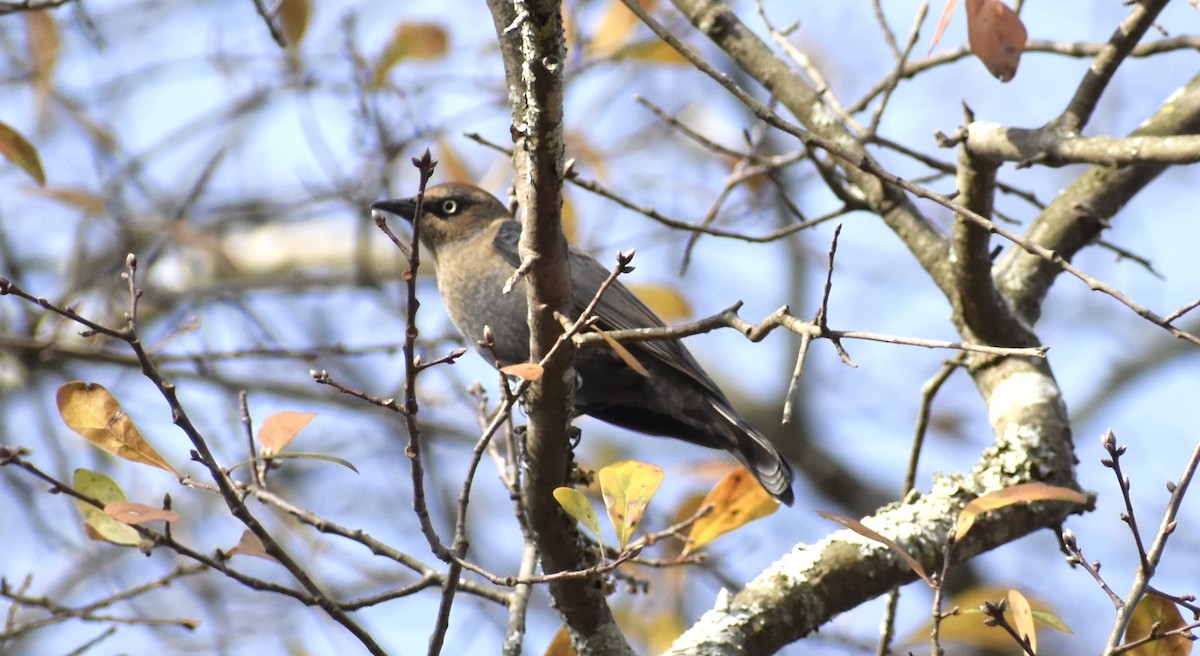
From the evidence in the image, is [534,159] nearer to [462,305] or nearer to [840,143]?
[840,143]

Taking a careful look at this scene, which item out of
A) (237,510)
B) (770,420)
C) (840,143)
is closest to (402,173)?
(770,420)

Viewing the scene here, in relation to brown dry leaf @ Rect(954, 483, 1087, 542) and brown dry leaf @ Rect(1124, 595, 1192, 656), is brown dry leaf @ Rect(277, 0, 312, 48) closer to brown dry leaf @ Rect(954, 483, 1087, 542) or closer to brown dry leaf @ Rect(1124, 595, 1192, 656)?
brown dry leaf @ Rect(954, 483, 1087, 542)

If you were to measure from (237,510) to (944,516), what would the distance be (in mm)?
1969

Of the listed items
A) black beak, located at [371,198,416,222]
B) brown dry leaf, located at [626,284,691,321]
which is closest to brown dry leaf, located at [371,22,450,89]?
black beak, located at [371,198,416,222]

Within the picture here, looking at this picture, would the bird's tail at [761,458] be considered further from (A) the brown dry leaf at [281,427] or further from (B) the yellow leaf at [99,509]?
(B) the yellow leaf at [99,509]

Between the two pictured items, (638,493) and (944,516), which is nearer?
(638,493)

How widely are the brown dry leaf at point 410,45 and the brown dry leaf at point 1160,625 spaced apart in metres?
3.77

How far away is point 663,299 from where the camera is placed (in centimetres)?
518

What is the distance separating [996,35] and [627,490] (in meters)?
1.43

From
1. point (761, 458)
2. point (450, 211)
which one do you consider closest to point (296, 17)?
point (450, 211)

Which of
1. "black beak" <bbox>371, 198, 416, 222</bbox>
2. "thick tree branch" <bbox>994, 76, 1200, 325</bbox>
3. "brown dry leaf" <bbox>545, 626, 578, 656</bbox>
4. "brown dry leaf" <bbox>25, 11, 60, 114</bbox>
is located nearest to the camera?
"brown dry leaf" <bbox>545, 626, 578, 656</bbox>

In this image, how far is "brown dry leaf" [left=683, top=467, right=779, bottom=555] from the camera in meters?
3.17

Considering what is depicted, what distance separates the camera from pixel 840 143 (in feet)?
12.3

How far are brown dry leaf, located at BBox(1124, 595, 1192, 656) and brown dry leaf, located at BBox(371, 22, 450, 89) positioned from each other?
149 inches
